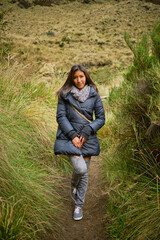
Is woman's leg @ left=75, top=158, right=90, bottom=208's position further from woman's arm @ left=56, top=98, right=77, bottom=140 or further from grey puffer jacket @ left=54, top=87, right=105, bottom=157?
woman's arm @ left=56, top=98, right=77, bottom=140

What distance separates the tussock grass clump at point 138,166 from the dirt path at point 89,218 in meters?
0.19

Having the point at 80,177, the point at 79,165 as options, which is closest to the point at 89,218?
the point at 80,177

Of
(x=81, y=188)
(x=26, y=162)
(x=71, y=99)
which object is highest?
(x=71, y=99)

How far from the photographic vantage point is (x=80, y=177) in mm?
2594

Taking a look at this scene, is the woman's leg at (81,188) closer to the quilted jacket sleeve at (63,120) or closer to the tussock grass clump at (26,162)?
the tussock grass clump at (26,162)

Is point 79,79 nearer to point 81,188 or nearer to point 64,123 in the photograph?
point 64,123

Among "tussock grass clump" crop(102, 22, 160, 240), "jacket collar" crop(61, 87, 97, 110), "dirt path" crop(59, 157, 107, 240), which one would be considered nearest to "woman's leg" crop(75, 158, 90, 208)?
"dirt path" crop(59, 157, 107, 240)

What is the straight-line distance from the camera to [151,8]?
4078 cm

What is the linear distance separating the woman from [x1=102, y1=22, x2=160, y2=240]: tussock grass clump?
1.10ft

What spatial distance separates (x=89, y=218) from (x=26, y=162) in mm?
1121

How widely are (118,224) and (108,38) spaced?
123ft

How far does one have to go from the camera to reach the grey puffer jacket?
2.51 meters

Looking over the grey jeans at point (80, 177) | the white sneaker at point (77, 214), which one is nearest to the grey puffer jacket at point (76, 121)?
the grey jeans at point (80, 177)

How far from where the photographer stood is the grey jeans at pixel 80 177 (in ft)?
7.98
